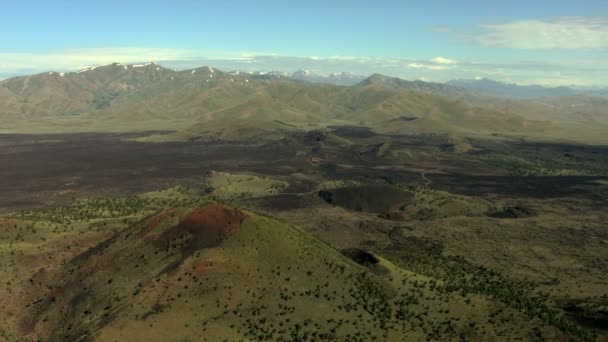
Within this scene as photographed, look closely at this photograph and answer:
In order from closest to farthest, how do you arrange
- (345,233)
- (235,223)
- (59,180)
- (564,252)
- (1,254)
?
(235,223)
(1,254)
(564,252)
(345,233)
(59,180)

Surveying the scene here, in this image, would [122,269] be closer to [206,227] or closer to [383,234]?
[206,227]

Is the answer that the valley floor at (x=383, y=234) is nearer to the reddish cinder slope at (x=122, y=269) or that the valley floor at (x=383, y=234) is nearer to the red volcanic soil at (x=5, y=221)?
the red volcanic soil at (x=5, y=221)

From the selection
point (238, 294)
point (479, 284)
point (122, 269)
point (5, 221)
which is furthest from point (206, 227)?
point (5, 221)

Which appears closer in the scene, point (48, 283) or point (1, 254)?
point (48, 283)

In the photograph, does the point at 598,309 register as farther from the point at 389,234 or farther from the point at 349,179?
the point at 349,179

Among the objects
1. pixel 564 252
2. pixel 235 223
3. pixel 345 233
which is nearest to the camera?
pixel 235 223

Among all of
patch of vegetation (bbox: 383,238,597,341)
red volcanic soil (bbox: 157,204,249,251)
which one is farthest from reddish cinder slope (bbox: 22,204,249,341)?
patch of vegetation (bbox: 383,238,597,341)

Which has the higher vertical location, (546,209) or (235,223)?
(235,223)

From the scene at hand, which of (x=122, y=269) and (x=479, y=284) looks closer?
(x=122, y=269)

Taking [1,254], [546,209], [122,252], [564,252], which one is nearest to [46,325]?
[122,252]
